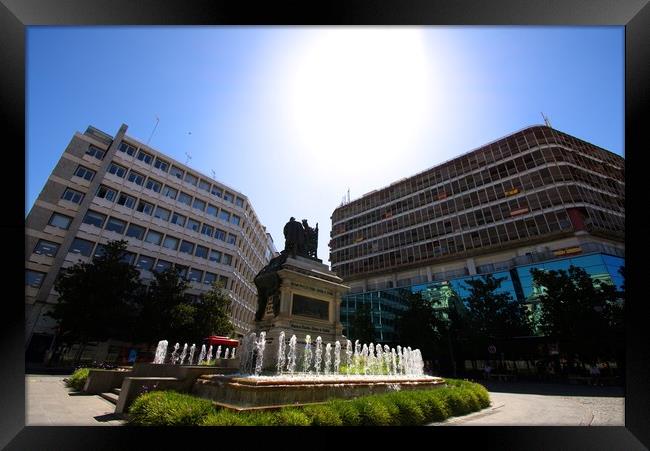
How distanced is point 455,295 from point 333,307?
28.4 m

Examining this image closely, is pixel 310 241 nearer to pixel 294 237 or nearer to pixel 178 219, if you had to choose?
pixel 294 237

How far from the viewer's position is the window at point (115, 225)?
34.2 meters

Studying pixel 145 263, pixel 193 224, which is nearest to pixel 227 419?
pixel 145 263

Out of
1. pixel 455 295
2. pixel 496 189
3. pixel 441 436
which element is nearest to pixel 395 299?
pixel 455 295

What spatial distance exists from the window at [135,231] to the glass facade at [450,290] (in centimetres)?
2718

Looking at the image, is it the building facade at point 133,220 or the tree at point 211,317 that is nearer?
the tree at point 211,317

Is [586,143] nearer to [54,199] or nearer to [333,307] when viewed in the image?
[333,307]

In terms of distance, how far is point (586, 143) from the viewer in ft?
132

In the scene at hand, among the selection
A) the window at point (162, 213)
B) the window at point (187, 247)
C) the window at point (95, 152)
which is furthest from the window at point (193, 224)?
the window at point (95, 152)

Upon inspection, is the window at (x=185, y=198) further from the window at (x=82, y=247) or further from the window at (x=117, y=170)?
the window at (x=82, y=247)

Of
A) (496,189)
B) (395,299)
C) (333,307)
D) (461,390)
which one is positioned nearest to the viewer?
(461,390)

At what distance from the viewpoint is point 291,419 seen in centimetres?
556

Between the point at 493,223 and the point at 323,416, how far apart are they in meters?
→ 38.4

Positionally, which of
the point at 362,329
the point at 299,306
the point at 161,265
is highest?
the point at 161,265
